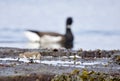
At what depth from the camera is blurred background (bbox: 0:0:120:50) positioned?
3600cm

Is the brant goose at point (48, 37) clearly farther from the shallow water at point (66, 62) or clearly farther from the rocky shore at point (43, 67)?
the shallow water at point (66, 62)

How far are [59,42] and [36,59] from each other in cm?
1803

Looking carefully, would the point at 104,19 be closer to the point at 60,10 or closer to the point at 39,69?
the point at 60,10

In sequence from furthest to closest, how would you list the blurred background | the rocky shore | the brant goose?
the blurred background
the brant goose
the rocky shore

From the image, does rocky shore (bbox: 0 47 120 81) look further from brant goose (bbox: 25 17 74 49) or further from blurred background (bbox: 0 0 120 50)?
blurred background (bbox: 0 0 120 50)

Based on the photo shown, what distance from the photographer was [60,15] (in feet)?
156

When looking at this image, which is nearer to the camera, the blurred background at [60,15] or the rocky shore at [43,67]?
the rocky shore at [43,67]

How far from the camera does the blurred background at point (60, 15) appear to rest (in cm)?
3600

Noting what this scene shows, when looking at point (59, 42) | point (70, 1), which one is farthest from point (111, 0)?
point (59, 42)

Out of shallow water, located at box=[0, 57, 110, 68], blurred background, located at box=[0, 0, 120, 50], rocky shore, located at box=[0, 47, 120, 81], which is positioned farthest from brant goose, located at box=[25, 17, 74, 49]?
shallow water, located at box=[0, 57, 110, 68]

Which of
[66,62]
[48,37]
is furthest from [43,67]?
[48,37]

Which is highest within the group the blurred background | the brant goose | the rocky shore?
the blurred background

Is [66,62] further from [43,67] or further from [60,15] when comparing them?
[60,15]

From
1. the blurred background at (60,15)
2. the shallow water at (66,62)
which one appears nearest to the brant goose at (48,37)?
the blurred background at (60,15)
